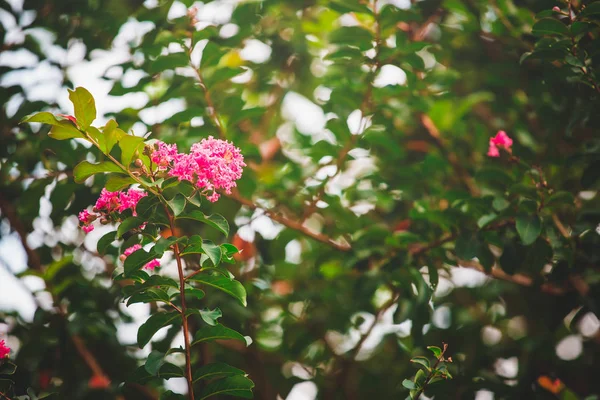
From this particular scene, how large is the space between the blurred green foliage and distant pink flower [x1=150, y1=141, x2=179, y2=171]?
0.67 m

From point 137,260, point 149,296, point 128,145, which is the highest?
point 128,145

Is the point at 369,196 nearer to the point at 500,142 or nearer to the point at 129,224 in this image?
the point at 500,142

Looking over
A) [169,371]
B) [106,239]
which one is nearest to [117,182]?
[106,239]

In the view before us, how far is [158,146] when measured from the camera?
4.20 feet

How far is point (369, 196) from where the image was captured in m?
2.35

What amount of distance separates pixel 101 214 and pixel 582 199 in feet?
8.01

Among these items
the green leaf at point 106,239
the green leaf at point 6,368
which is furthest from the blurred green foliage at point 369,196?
the green leaf at point 106,239

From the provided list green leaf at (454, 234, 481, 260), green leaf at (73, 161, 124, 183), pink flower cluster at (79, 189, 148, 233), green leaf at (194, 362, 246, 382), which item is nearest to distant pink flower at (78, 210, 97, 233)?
pink flower cluster at (79, 189, 148, 233)

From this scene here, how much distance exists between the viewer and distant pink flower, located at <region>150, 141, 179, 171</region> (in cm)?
122

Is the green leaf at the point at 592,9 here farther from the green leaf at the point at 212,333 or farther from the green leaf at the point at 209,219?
the green leaf at the point at 212,333

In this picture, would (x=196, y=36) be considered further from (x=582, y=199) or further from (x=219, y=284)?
(x=582, y=199)

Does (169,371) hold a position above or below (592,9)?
below

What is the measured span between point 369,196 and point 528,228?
32.3 inches

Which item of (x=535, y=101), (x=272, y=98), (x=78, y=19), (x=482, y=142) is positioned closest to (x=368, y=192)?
(x=482, y=142)
